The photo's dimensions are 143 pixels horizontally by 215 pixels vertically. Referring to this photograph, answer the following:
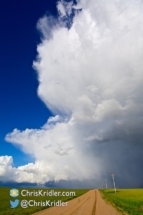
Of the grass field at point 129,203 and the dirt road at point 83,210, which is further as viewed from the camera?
the grass field at point 129,203

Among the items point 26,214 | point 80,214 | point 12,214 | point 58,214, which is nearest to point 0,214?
point 12,214

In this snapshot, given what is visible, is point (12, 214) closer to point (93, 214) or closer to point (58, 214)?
point (58, 214)

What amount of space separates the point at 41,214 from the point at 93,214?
298 inches

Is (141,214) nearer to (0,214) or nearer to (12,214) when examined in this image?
(12,214)

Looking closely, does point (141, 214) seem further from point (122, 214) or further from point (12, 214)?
point (12, 214)

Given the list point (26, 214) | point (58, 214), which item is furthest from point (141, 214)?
point (26, 214)

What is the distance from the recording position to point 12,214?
2761 centimetres

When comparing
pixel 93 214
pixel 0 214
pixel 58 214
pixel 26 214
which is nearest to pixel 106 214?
pixel 93 214

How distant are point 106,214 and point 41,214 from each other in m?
9.26

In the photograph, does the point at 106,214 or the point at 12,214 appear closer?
the point at 106,214

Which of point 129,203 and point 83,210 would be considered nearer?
point 83,210

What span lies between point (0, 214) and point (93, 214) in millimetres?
14270

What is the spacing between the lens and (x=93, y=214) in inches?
981

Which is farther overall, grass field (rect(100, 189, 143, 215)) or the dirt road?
grass field (rect(100, 189, 143, 215))
